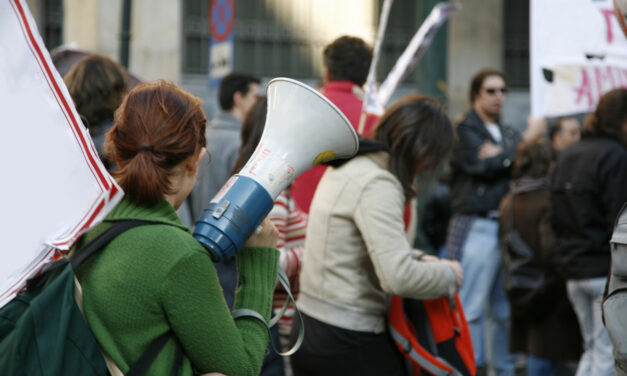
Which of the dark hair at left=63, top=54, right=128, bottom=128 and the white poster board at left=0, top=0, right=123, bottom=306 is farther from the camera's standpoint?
the dark hair at left=63, top=54, right=128, bottom=128

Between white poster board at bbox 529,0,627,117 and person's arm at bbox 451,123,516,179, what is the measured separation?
49.0 inches

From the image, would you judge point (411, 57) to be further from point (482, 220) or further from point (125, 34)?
point (125, 34)

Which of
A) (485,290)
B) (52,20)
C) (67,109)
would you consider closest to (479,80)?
(485,290)

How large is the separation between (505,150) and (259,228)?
14.4 ft

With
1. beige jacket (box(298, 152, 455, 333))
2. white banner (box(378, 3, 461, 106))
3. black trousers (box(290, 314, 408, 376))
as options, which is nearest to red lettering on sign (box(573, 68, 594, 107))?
white banner (box(378, 3, 461, 106))

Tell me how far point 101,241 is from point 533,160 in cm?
460

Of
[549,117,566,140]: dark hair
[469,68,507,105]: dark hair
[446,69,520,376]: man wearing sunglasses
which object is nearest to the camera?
[446,69,520,376]: man wearing sunglasses

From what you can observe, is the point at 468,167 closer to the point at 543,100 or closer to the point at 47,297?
the point at 543,100

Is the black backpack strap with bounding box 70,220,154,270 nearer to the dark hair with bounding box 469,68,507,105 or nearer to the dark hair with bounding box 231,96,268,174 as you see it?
the dark hair with bounding box 231,96,268,174

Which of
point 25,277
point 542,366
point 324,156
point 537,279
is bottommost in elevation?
point 542,366

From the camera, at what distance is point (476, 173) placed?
638 cm

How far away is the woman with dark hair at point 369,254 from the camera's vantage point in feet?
10.9

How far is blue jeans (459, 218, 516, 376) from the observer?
6195 mm

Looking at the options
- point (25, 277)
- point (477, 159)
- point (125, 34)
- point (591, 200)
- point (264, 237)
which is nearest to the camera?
point (25, 277)
